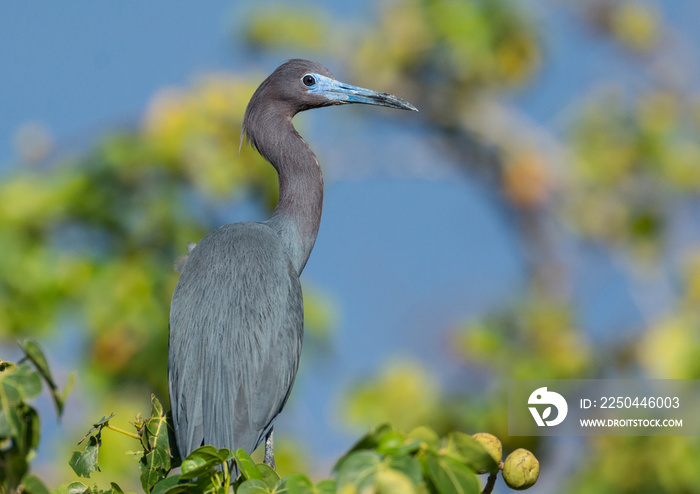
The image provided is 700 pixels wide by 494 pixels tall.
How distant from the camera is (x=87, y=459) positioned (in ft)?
6.75

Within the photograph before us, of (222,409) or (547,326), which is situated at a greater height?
(547,326)

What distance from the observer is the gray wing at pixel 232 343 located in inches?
112

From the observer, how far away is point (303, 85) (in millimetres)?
3840

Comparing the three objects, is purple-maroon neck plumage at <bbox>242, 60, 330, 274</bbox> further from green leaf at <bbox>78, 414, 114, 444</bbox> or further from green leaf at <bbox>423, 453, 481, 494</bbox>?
green leaf at <bbox>423, 453, 481, 494</bbox>

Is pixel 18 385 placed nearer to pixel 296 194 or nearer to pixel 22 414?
pixel 22 414

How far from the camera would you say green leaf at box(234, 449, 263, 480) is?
5.45ft

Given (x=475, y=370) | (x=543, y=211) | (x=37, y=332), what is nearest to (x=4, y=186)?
(x=37, y=332)

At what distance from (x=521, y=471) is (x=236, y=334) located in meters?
1.37

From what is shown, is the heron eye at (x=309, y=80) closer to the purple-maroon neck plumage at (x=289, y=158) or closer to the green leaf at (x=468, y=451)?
the purple-maroon neck plumage at (x=289, y=158)

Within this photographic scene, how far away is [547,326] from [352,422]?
1.79 metres

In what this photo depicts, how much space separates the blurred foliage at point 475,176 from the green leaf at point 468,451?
3595 mm

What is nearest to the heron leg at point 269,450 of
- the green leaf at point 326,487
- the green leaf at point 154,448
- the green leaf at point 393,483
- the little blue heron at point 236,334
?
the little blue heron at point 236,334

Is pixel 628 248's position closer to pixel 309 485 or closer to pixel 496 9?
pixel 496 9

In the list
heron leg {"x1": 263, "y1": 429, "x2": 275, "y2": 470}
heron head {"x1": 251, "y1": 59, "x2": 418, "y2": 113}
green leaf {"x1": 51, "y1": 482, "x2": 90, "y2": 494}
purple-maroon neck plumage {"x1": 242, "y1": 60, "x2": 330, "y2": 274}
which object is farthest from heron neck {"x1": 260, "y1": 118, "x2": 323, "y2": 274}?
green leaf {"x1": 51, "y1": 482, "x2": 90, "y2": 494}
